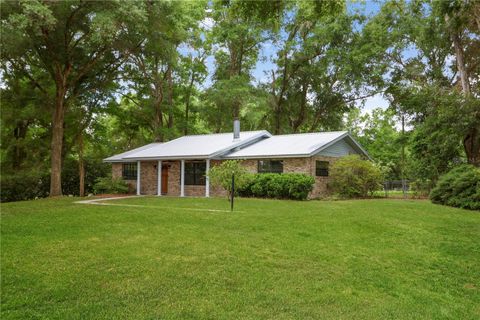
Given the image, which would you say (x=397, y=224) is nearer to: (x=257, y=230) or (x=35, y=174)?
(x=257, y=230)

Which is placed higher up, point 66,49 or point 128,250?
point 66,49

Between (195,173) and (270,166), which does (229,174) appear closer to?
(270,166)

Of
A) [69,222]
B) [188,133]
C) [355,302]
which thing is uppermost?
[188,133]

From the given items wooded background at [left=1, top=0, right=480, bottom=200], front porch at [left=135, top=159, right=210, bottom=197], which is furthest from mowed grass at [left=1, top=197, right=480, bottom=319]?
front porch at [left=135, top=159, right=210, bottom=197]

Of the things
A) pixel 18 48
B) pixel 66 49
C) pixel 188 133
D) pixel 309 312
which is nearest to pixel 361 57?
pixel 188 133

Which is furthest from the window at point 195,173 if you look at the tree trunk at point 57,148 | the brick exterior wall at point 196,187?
the tree trunk at point 57,148

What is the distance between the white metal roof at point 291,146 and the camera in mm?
19641

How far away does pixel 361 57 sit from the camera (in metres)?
28.5

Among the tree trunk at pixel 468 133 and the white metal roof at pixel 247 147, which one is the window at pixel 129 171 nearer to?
the white metal roof at pixel 247 147

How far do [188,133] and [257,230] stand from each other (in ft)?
86.6

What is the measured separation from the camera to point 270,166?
2084 cm

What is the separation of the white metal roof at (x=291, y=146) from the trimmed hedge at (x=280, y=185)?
1330mm

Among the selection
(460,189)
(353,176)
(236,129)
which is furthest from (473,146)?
(236,129)

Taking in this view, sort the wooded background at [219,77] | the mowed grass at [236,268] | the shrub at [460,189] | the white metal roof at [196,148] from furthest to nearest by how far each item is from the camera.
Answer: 1. the white metal roof at [196,148]
2. the wooded background at [219,77]
3. the shrub at [460,189]
4. the mowed grass at [236,268]
